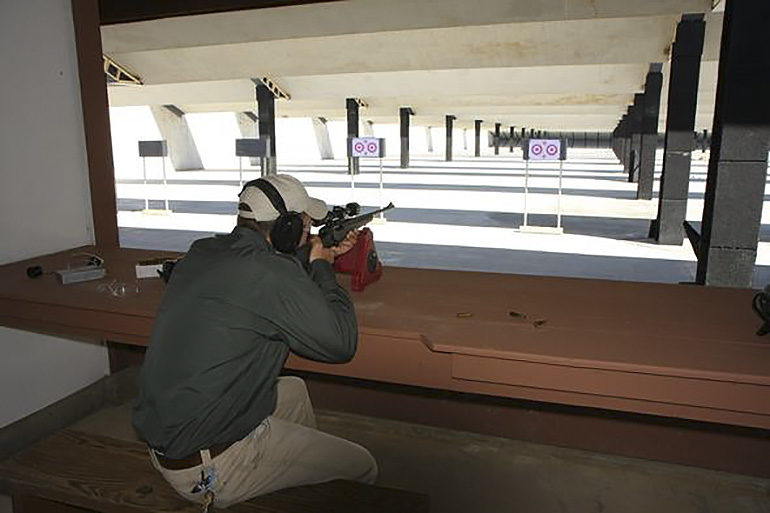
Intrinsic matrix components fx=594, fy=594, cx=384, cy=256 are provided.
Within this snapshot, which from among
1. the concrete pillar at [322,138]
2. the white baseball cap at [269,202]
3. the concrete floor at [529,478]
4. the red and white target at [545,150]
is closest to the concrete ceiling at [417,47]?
the red and white target at [545,150]

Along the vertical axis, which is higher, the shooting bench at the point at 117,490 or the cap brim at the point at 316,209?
the cap brim at the point at 316,209

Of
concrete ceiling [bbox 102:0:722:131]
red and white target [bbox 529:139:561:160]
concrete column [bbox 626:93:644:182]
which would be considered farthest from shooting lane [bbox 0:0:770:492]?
concrete column [bbox 626:93:644:182]

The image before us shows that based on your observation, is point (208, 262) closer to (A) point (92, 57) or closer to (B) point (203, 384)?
(B) point (203, 384)

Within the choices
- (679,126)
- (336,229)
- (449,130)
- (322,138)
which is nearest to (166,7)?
(336,229)

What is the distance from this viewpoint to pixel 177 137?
20531mm

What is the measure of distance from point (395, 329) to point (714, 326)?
39.8 inches

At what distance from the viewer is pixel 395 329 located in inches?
72.8

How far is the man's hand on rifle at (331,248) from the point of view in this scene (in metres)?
1.97

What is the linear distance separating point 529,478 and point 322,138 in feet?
87.4

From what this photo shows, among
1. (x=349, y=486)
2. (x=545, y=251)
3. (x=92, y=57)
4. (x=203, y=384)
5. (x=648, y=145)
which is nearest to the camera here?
(x=203, y=384)

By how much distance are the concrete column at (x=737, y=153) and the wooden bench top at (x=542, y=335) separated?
2.64m

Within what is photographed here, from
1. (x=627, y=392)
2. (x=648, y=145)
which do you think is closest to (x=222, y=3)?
(x=627, y=392)

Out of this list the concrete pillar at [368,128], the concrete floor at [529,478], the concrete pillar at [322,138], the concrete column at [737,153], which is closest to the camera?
the concrete floor at [529,478]

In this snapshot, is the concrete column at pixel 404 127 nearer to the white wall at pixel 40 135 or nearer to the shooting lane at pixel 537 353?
the white wall at pixel 40 135
